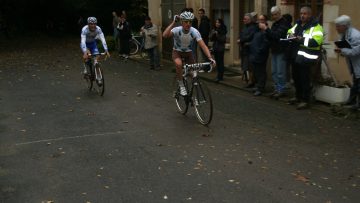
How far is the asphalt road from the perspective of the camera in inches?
241

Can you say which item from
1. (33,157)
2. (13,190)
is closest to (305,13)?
(33,157)

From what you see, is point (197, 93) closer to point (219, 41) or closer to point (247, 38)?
point (247, 38)

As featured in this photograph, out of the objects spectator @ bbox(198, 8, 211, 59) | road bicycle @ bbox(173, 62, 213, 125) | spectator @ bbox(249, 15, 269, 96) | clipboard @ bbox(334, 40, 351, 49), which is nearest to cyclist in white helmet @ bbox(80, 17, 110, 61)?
road bicycle @ bbox(173, 62, 213, 125)

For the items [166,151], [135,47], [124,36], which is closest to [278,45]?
[166,151]

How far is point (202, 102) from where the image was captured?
9.62 meters

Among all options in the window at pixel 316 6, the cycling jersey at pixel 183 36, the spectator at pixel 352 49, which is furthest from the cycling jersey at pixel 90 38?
the spectator at pixel 352 49

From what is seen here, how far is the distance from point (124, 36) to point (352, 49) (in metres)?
13.5

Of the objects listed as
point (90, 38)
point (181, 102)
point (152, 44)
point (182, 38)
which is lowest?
point (181, 102)

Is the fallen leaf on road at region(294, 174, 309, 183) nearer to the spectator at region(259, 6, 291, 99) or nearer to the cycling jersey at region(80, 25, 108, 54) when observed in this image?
the spectator at region(259, 6, 291, 99)

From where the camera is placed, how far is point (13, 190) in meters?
6.23

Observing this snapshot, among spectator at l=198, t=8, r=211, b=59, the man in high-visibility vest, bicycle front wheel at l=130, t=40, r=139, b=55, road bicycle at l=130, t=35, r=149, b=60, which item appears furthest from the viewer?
bicycle front wheel at l=130, t=40, r=139, b=55

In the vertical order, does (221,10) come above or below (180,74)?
above

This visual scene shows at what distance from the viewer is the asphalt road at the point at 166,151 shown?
612 centimetres

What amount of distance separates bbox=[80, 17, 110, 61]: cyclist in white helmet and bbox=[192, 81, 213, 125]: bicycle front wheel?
12.1ft
